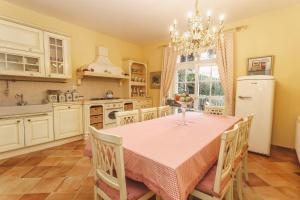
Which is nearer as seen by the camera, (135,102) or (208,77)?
(208,77)

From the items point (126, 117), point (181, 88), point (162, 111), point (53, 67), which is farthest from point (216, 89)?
point (53, 67)

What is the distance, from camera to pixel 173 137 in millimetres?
1409

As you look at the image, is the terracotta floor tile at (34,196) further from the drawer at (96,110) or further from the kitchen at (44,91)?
the drawer at (96,110)

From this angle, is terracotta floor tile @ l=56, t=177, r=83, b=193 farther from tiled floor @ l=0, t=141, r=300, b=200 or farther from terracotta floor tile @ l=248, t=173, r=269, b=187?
terracotta floor tile @ l=248, t=173, r=269, b=187

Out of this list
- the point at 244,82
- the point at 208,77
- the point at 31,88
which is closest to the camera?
the point at 244,82

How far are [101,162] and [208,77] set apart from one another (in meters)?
3.50

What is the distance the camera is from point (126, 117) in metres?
2.12

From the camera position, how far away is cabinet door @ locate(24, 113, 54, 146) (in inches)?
106

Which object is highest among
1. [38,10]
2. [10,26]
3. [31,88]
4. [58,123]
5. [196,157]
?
[38,10]

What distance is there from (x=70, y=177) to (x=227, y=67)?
353cm

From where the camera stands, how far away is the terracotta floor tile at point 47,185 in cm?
178

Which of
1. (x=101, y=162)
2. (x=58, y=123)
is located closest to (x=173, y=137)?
(x=101, y=162)

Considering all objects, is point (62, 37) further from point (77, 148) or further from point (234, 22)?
point (234, 22)

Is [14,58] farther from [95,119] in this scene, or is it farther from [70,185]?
[70,185]
